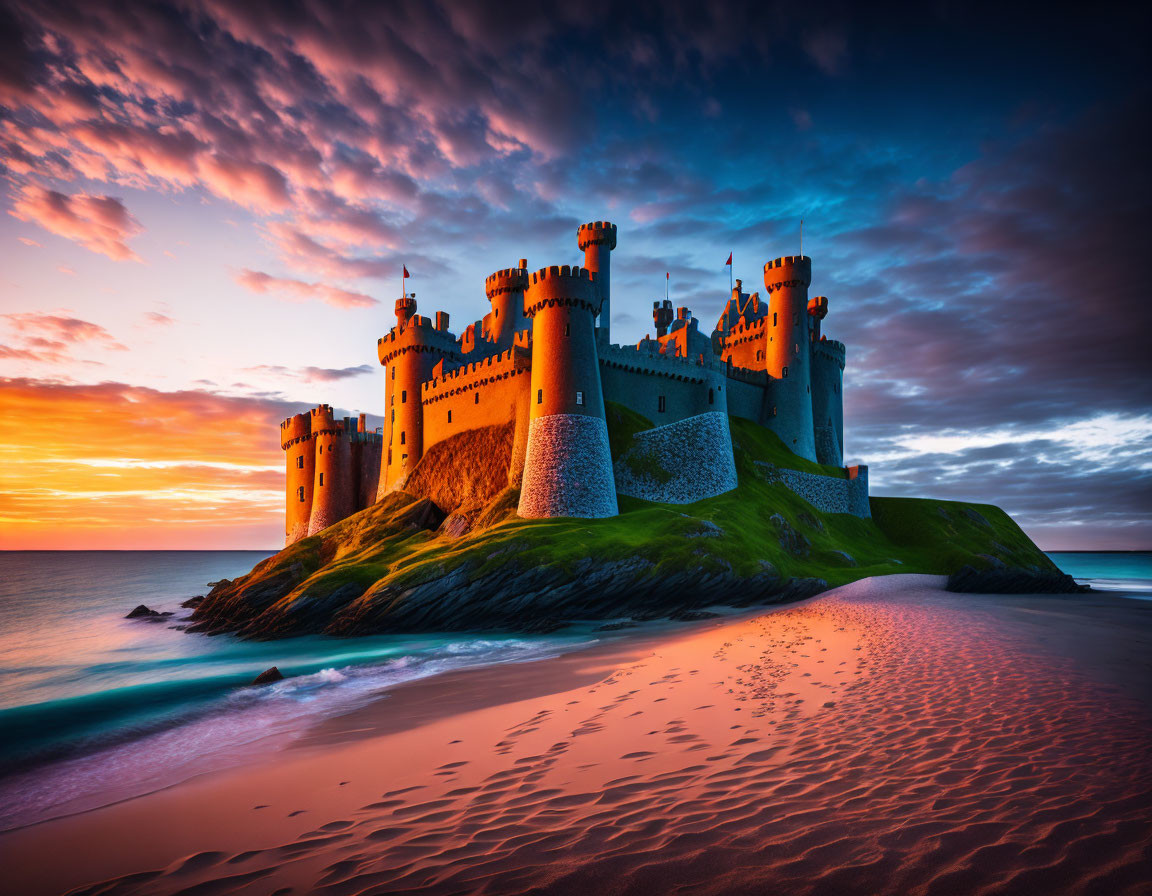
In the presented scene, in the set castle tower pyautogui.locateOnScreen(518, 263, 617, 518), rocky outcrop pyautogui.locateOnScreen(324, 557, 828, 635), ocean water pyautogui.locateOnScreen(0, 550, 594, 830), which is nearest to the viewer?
ocean water pyautogui.locateOnScreen(0, 550, 594, 830)

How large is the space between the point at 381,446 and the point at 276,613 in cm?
3641

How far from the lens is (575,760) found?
917 cm

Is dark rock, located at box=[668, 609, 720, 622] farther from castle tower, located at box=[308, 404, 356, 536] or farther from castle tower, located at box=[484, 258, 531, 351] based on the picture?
castle tower, located at box=[308, 404, 356, 536]

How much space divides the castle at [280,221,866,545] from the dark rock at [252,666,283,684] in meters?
21.5

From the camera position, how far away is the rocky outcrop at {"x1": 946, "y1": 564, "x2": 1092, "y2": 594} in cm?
4962

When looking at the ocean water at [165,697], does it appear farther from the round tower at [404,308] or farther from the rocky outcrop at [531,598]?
→ the round tower at [404,308]

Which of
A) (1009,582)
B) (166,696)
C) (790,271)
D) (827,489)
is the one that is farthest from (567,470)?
(1009,582)

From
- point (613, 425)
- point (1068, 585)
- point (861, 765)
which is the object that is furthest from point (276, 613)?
point (1068, 585)

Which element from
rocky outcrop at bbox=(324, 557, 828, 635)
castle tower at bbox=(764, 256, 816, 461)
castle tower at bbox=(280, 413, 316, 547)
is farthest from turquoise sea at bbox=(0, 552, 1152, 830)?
castle tower at bbox=(764, 256, 816, 461)

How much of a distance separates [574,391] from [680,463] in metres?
12.2

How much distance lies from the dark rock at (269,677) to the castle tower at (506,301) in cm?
4434

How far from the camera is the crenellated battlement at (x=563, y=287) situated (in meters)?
46.2

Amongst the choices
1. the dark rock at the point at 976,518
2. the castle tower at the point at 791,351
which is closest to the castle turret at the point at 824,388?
the castle tower at the point at 791,351

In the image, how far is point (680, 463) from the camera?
51281 millimetres
